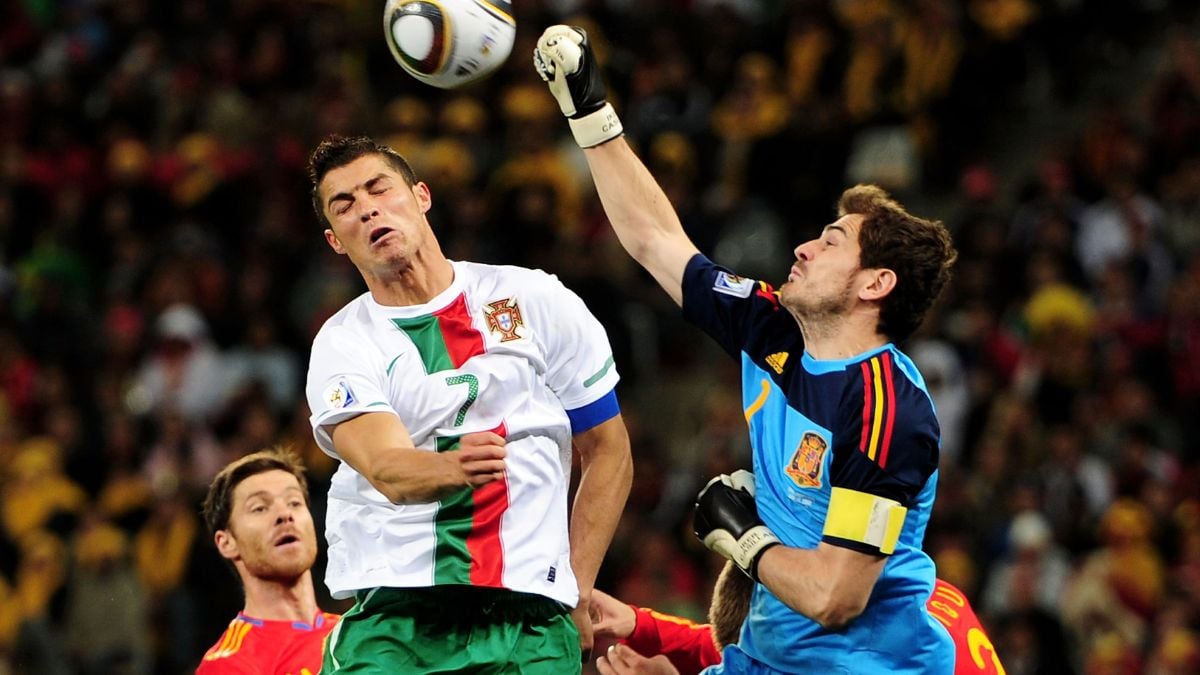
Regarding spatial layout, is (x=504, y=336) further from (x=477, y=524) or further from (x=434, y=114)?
(x=434, y=114)

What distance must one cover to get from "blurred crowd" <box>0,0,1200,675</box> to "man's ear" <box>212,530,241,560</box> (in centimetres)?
492

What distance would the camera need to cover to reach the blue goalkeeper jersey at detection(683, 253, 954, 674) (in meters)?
4.84

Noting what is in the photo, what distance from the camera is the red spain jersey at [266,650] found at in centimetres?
568

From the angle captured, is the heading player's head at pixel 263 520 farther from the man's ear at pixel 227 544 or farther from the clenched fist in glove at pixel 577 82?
the clenched fist in glove at pixel 577 82

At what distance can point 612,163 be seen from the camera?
538 centimetres

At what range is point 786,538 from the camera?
5.07m

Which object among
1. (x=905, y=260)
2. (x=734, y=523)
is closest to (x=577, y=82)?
(x=905, y=260)

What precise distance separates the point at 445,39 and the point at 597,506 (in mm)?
1472

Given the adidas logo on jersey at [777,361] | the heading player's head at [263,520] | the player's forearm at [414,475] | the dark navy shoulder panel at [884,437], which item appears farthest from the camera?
the heading player's head at [263,520]

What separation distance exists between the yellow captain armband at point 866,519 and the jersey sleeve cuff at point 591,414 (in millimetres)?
730

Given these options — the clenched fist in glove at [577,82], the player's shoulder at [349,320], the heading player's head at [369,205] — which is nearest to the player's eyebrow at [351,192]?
the heading player's head at [369,205]

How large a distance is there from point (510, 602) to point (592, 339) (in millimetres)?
808

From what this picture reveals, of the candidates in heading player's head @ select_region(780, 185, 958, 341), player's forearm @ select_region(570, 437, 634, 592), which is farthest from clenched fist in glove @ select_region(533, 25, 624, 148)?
player's forearm @ select_region(570, 437, 634, 592)

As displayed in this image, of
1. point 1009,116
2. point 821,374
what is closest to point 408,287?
point 821,374
